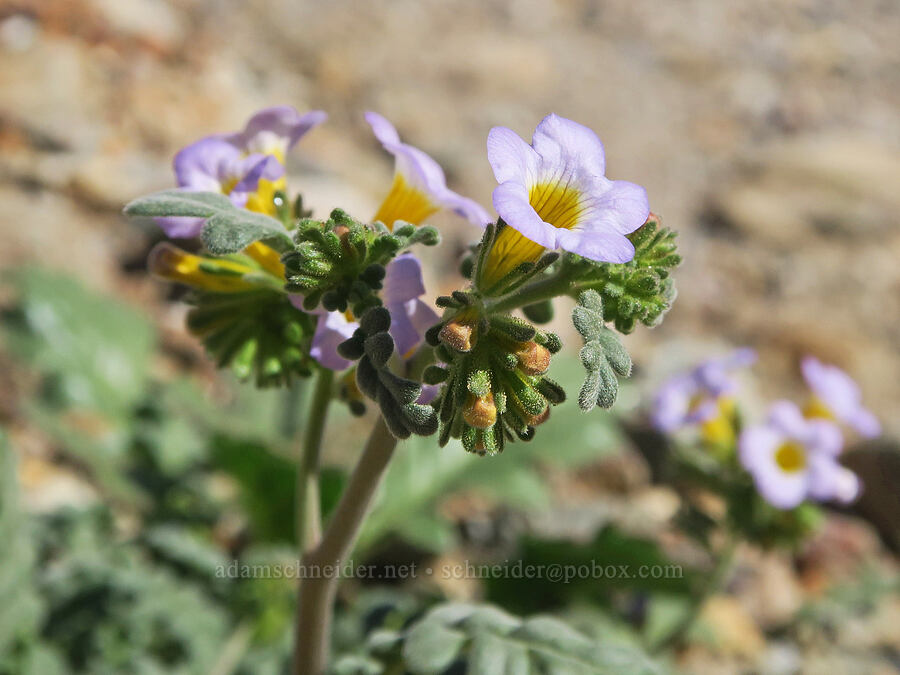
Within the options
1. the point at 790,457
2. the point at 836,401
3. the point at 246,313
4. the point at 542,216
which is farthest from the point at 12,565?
the point at 836,401

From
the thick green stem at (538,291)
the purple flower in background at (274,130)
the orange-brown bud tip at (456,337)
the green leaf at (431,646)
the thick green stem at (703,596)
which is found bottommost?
the thick green stem at (703,596)

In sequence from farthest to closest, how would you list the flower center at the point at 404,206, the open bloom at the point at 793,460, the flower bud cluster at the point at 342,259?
the open bloom at the point at 793,460, the flower center at the point at 404,206, the flower bud cluster at the point at 342,259

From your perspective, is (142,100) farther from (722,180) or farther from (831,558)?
(831,558)

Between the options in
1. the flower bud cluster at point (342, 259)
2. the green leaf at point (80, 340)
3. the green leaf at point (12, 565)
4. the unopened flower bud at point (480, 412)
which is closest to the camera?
the unopened flower bud at point (480, 412)

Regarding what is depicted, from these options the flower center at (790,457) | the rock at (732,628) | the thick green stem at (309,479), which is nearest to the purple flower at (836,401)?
the flower center at (790,457)

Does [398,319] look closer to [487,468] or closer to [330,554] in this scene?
[330,554]

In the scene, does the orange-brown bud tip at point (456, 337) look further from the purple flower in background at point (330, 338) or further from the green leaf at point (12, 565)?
the green leaf at point (12, 565)

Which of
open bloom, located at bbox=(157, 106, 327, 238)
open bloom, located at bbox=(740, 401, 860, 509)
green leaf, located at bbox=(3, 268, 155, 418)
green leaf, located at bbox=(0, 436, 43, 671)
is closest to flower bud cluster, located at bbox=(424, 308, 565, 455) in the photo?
open bloom, located at bbox=(157, 106, 327, 238)
